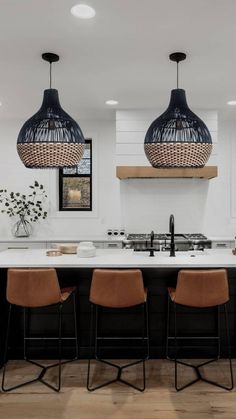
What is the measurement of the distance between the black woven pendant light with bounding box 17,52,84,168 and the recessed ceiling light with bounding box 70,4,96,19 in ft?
2.43

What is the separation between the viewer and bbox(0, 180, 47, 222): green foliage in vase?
5992 millimetres

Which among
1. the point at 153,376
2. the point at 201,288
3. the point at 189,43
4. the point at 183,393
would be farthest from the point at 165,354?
the point at 189,43

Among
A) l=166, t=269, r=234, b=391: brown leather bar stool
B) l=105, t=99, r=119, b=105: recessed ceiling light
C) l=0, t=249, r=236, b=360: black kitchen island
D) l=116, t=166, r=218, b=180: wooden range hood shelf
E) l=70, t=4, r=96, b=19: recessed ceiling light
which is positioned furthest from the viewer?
l=116, t=166, r=218, b=180: wooden range hood shelf

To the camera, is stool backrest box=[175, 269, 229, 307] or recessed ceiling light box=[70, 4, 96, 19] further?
stool backrest box=[175, 269, 229, 307]

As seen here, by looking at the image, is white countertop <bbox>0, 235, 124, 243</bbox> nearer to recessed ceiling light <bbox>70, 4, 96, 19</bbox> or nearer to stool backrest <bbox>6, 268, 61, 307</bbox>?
stool backrest <bbox>6, 268, 61, 307</bbox>

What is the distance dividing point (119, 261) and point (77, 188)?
305 cm

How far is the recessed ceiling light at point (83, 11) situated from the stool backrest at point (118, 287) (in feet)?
6.23

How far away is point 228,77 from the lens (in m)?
4.03

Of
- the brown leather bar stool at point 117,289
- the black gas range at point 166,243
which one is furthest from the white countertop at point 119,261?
the black gas range at point 166,243

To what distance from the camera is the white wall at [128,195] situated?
5.84 m

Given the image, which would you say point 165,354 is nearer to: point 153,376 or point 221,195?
point 153,376

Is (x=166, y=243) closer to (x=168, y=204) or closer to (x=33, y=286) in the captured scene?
(x=168, y=204)

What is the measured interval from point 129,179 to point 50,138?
2.88 meters

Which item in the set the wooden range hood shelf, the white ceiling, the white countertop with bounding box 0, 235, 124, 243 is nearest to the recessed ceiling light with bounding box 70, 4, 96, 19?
the white ceiling
